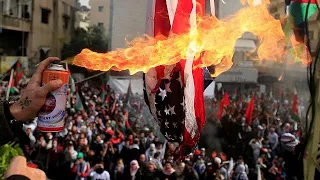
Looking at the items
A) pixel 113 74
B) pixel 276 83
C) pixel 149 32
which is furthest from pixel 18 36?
pixel 149 32

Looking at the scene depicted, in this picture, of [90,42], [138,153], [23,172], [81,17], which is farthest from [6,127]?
[81,17]

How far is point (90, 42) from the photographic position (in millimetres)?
27719

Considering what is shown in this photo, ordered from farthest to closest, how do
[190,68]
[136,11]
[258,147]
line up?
[136,11] < [258,147] < [190,68]

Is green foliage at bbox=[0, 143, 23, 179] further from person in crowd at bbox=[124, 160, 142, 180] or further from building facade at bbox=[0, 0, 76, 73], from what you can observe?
building facade at bbox=[0, 0, 76, 73]

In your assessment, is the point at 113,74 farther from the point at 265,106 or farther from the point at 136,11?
the point at 265,106

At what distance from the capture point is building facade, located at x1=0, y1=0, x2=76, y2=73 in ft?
90.1

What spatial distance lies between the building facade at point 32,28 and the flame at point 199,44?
24307 mm

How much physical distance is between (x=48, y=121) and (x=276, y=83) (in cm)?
1941

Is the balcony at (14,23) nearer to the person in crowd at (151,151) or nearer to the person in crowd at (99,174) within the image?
the person in crowd at (151,151)

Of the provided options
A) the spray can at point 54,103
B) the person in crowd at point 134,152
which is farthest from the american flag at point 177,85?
the person in crowd at point 134,152

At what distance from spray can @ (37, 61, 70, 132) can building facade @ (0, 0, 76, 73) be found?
25052 mm

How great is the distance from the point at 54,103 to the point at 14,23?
87.2 feet

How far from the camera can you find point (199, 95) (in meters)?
3.86

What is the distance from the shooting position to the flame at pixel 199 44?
3484mm
